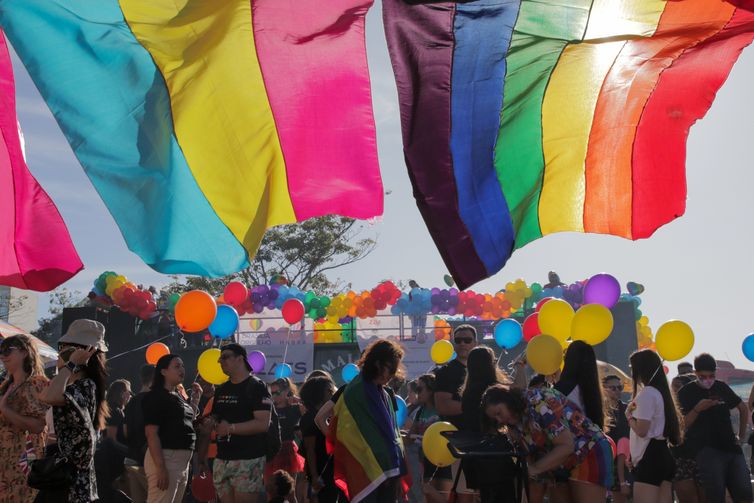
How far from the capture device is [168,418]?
631cm

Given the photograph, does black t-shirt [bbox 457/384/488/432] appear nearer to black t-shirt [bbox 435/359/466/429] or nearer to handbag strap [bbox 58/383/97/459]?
black t-shirt [bbox 435/359/466/429]

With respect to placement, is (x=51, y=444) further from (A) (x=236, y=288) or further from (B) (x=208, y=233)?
(A) (x=236, y=288)

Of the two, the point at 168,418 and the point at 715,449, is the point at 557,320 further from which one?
the point at 168,418

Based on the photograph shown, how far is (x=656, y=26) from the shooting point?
5.47m

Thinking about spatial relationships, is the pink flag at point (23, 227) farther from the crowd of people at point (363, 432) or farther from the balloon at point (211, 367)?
the balloon at point (211, 367)

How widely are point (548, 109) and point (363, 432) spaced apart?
8.57 ft

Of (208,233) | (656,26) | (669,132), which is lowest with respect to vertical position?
(208,233)

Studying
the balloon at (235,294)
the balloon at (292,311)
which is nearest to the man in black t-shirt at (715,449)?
the balloon at (235,294)

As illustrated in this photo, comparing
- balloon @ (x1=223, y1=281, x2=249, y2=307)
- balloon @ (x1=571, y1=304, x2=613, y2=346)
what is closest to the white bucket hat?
balloon @ (x1=571, y1=304, x2=613, y2=346)

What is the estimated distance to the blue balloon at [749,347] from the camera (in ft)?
32.7

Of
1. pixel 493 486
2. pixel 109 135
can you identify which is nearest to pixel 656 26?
pixel 493 486

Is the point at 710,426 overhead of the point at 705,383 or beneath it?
beneath

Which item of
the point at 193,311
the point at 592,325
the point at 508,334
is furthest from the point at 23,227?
the point at 508,334

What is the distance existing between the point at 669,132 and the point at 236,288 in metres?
11.3
